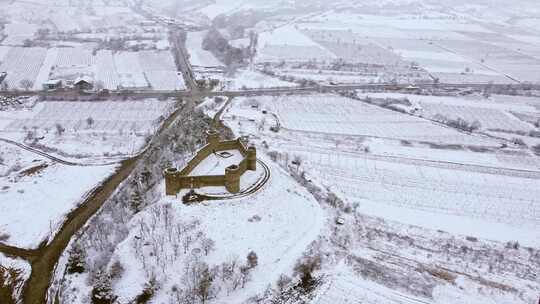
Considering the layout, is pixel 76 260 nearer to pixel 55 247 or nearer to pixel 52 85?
pixel 55 247

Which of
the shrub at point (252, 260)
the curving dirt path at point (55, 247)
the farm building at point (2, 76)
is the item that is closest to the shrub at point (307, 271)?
the shrub at point (252, 260)

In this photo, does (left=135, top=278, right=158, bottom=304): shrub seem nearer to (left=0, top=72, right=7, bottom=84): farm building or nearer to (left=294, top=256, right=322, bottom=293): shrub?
(left=294, top=256, right=322, bottom=293): shrub

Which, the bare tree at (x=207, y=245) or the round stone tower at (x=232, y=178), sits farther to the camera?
the round stone tower at (x=232, y=178)

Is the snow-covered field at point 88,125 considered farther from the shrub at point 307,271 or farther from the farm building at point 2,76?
the shrub at point 307,271

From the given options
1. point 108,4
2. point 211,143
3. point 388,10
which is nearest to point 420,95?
point 211,143

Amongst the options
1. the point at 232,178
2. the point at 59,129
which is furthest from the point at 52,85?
the point at 232,178

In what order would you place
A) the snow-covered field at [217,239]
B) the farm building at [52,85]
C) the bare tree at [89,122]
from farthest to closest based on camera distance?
1. the farm building at [52,85]
2. the bare tree at [89,122]
3. the snow-covered field at [217,239]

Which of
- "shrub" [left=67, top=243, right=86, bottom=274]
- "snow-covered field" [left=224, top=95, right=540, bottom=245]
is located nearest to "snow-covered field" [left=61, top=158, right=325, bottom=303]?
"shrub" [left=67, top=243, right=86, bottom=274]
